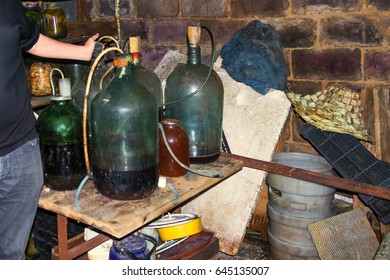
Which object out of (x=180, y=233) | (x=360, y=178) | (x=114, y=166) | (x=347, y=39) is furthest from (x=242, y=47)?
(x=114, y=166)

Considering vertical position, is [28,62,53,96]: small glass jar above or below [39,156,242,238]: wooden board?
above

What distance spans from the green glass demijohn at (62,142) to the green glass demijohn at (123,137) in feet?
0.50

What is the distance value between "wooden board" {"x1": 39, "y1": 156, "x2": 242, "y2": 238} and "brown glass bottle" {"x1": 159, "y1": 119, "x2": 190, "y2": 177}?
0.14 feet

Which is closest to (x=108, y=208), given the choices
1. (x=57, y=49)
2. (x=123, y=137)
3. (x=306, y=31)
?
(x=123, y=137)

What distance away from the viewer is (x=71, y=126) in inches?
72.2

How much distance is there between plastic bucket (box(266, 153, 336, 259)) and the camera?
2.71 meters

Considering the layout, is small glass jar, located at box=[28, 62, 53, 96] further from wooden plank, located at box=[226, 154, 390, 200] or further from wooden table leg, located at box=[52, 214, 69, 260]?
wooden plank, located at box=[226, 154, 390, 200]

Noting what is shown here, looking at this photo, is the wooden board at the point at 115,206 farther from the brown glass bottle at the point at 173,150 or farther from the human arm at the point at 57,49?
the human arm at the point at 57,49

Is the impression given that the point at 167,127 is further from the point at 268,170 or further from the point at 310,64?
the point at 310,64

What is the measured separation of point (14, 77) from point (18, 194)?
49 cm

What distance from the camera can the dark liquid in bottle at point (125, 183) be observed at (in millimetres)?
1688

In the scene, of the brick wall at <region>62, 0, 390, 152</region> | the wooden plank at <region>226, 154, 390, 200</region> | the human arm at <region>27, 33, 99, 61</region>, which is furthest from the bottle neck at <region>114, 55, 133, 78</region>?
the brick wall at <region>62, 0, 390, 152</region>

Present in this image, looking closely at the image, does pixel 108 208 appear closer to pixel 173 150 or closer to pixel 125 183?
pixel 125 183

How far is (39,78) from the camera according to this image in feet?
8.70
